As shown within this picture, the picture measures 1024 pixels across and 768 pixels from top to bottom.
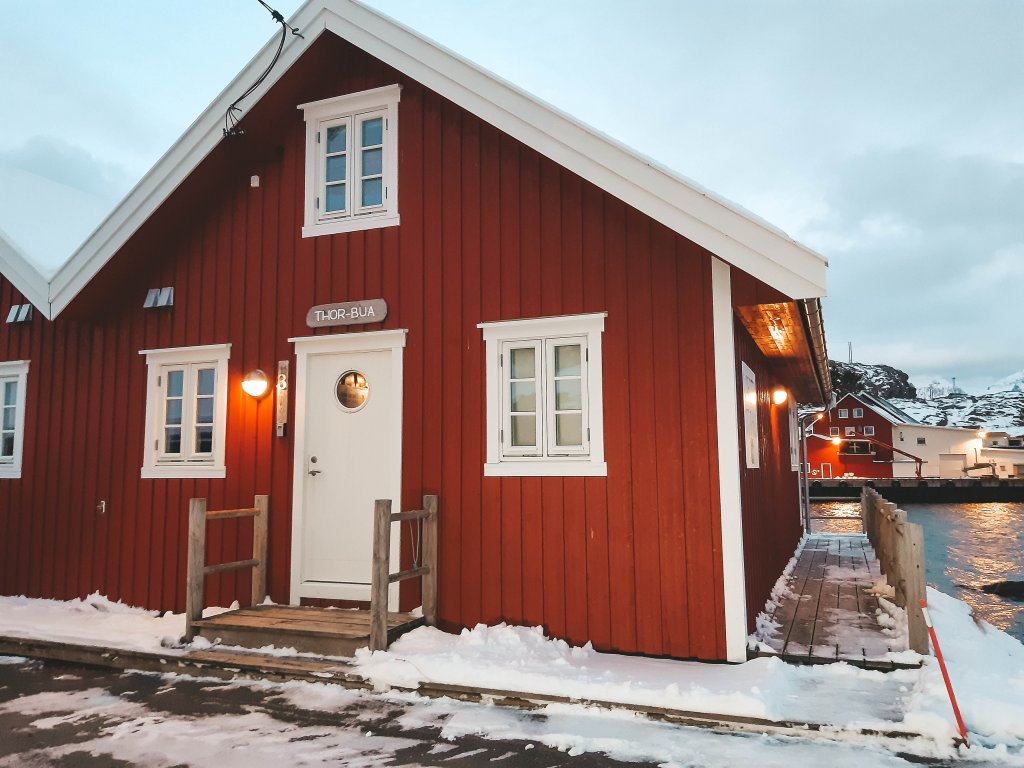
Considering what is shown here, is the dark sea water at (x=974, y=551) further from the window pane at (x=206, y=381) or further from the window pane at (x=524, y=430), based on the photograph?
the window pane at (x=206, y=381)

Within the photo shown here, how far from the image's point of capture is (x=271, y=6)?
6734 millimetres

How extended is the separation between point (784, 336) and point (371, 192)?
4411 mm

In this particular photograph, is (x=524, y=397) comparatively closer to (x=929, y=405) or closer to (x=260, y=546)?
(x=260, y=546)

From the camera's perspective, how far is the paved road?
404 centimetres

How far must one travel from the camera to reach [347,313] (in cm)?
705

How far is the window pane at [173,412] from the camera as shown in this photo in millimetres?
7926

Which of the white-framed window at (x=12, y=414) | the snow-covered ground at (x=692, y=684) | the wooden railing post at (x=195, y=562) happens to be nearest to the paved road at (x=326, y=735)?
the snow-covered ground at (x=692, y=684)

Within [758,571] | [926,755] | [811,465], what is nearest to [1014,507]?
[811,465]

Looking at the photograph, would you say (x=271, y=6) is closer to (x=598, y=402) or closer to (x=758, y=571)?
(x=598, y=402)

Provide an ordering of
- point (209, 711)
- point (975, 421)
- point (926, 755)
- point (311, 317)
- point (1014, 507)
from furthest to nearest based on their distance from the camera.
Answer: point (975, 421) → point (1014, 507) → point (311, 317) → point (209, 711) → point (926, 755)

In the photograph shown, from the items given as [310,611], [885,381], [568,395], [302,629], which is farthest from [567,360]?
[885,381]

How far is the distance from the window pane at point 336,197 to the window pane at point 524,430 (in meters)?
2.80

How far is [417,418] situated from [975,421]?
278 feet

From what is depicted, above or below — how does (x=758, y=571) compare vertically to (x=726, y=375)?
below
